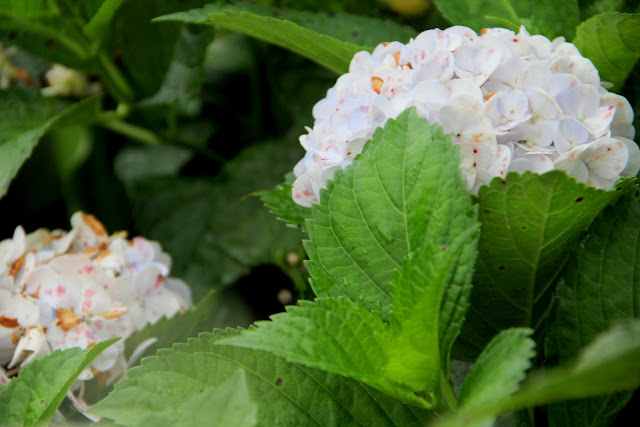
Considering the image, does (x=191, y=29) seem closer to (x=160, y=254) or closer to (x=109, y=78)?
(x=109, y=78)

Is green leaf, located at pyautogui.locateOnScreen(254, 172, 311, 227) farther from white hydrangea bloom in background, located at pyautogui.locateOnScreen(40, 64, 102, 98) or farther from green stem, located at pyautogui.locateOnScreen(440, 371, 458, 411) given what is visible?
white hydrangea bloom in background, located at pyautogui.locateOnScreen(40, 64, 102, 98)

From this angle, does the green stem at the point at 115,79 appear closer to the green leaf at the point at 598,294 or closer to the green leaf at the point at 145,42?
the green leaf at the point at 145,42

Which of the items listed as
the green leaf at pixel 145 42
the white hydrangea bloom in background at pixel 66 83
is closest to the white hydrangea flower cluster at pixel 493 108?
the green leaf at pixel 145 42

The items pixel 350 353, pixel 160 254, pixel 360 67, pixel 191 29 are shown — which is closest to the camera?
pixel 350 353

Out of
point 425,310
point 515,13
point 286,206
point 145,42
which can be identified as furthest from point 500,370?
point 145,42

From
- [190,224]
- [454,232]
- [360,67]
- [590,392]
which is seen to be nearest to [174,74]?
[190,224]
